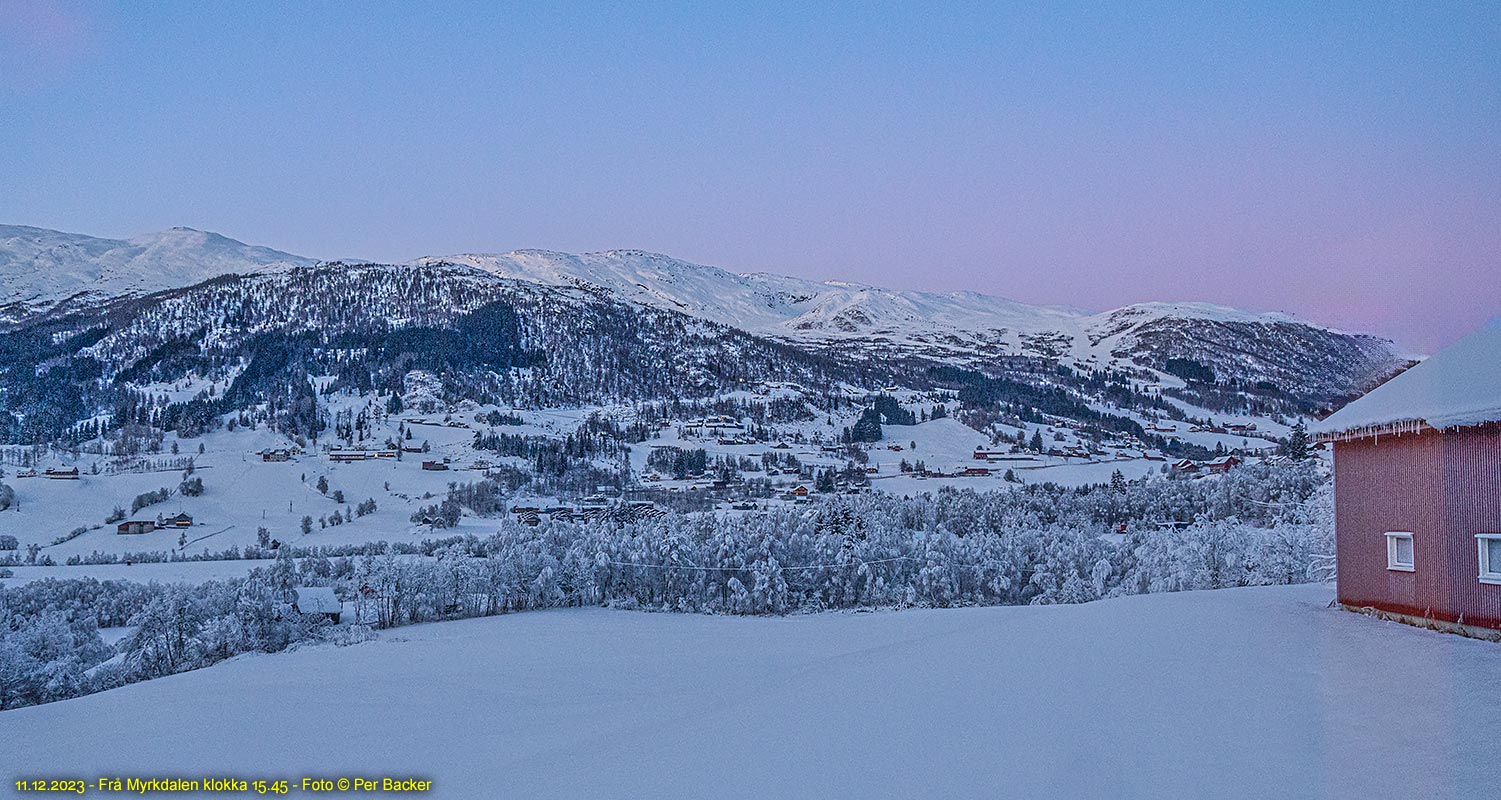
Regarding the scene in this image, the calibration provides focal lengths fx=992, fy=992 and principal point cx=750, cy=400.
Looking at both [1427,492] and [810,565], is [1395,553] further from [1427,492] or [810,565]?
[810,565]

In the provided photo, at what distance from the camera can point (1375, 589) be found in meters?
13.8

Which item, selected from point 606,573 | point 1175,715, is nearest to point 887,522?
point 606,573

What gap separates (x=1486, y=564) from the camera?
1186 centimetres

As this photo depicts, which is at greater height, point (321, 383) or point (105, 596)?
point (321, 383)

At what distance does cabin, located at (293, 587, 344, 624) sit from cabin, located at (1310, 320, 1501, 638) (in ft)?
86.5

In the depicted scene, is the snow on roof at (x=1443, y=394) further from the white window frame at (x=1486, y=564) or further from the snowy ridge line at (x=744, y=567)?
the snowy ridge line at (x=744, y=567)

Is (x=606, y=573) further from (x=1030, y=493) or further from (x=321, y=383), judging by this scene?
(x=321, y=383)

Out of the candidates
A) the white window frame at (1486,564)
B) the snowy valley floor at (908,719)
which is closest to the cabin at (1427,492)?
the white window frame at (1486,564)

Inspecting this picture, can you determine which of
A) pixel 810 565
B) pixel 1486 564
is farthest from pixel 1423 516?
pixel 810 565

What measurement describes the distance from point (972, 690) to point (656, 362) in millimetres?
118915

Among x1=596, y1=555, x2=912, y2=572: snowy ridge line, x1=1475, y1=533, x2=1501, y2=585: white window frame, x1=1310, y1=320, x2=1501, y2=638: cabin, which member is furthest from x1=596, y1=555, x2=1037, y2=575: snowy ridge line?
x1=1475, y1=533, x2=1501, y2=585: white window frame

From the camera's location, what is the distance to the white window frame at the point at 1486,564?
1171 centimetres

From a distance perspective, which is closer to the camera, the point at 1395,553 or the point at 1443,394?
the point at 1443,394

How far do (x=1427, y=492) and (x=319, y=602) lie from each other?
92.6 ft
